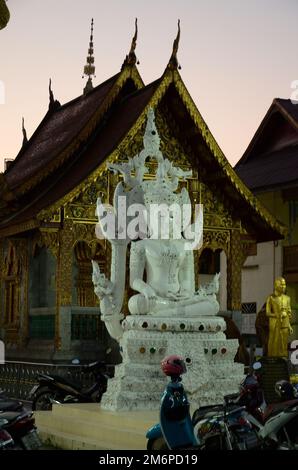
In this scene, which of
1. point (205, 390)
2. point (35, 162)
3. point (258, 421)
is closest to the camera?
point (258, 421)

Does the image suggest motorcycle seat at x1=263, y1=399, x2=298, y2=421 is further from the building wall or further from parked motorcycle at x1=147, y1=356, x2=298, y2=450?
the building wall

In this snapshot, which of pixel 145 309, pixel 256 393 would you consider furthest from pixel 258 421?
pixel 145 309

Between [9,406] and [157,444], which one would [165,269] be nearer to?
[9,406]

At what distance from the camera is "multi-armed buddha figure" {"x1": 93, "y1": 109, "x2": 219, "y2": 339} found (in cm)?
980

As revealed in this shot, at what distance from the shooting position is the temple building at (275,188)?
22297 millimetres

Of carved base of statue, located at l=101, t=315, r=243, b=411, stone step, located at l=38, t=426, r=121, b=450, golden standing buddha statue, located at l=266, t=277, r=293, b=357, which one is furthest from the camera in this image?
golden standing buddha statue, located at l=266, t=277, r=293, b=357

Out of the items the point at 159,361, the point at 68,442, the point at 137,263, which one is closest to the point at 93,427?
the point at 68,442

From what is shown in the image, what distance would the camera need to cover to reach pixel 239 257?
58.4 ft

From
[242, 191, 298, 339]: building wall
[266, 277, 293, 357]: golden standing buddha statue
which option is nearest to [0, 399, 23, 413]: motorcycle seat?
[266, 277, 293, 357]: golden standing buddha statue

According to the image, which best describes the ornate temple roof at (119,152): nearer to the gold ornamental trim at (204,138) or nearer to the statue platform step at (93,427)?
the gold ornamental trim at (204,138)

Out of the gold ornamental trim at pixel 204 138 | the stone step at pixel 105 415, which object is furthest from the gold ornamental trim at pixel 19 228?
the stone step at pixel 105 415
